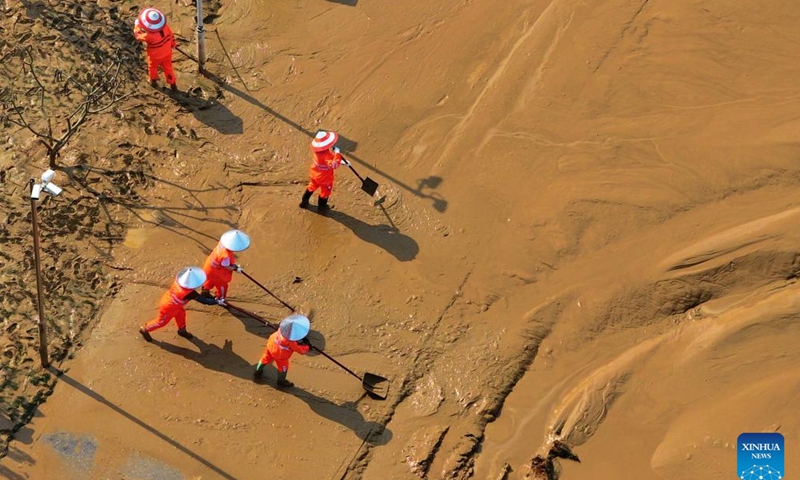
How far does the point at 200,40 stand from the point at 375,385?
19.9ft

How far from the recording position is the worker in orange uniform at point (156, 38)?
11.3 meters

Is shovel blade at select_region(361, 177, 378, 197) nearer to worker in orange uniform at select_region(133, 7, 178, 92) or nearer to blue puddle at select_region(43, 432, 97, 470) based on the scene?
worker in orange uniform at select_region(133, 7, 178, 92)

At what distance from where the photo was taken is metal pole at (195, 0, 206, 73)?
11750 millimetres

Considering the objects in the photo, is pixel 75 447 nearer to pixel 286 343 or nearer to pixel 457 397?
pixel 286 343

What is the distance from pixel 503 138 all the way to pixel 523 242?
1.80m

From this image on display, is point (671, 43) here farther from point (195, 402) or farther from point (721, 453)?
point (195, 402)

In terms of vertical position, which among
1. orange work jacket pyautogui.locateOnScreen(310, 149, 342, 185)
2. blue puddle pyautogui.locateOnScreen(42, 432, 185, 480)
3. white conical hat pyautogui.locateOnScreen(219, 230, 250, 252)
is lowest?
blue puddle pyautogui.locateOnScreen(42, 432, 185, 480)

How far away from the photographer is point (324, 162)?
410 inches

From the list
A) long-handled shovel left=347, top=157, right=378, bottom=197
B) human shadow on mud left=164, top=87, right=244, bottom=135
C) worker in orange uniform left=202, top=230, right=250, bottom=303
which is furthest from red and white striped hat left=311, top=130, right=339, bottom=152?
human shadow on mud left=164, top=87, right=244, bottom=135

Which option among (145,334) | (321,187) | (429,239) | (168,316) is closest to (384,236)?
(429,239)

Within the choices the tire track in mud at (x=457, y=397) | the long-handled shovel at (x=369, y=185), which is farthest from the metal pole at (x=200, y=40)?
the tire track in mud at (x=457, y=397)

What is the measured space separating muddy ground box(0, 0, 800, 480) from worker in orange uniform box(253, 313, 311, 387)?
49 centimetres

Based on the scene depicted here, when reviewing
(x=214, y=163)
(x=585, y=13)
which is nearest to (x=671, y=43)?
(x=585, y=13)

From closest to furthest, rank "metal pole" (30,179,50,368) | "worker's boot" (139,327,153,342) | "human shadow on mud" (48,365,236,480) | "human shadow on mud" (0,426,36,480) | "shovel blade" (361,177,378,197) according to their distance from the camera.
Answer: "metal pole" (30,179,50,368), "human shadow on mud" (0,426,36,480), "human shadow on mud" (48,365,236,480), "worker's boot" (139,327,153,342), "shovel blade" (361,177,378,197)
